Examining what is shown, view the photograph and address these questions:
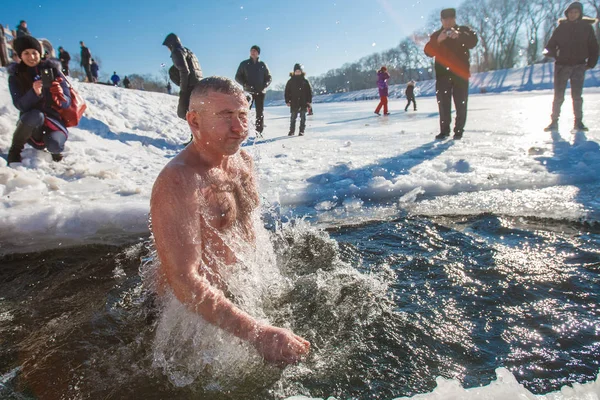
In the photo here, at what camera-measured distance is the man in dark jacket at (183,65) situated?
6273 millimetres

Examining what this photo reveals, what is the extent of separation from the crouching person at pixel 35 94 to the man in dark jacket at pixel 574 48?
748 centimetres

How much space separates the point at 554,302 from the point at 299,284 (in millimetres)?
1458

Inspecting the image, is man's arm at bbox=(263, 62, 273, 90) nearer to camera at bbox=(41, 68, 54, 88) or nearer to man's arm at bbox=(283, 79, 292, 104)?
man's arm at bbox=(283, 79, 292, 104)

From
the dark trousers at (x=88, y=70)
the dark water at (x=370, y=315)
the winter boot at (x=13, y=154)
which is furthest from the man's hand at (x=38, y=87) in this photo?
the dark trousers at (x=88, y=70)

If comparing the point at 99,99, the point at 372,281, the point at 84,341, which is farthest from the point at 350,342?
the point at 99,99

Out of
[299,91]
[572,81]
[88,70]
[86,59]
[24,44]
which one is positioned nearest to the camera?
[24,44]

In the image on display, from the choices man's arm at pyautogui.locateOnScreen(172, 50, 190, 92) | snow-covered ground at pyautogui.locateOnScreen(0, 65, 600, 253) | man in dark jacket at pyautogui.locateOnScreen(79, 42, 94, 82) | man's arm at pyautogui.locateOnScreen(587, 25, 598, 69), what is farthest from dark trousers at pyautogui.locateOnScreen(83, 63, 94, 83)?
man's arm at pyautogui.locateOnScreen(587, 25, 598, 69)

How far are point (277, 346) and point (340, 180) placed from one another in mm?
3413

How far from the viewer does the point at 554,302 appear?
206cm

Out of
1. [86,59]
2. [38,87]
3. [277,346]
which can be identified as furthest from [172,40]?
[86,59]

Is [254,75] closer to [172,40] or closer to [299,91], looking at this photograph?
[299,91]

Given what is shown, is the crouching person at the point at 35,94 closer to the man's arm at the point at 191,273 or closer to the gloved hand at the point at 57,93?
the gloved hand at the point at 57,93

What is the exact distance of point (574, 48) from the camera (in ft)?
20.2

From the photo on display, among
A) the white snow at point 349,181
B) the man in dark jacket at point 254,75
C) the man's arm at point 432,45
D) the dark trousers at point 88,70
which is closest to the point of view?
the white snow at point 349,181
